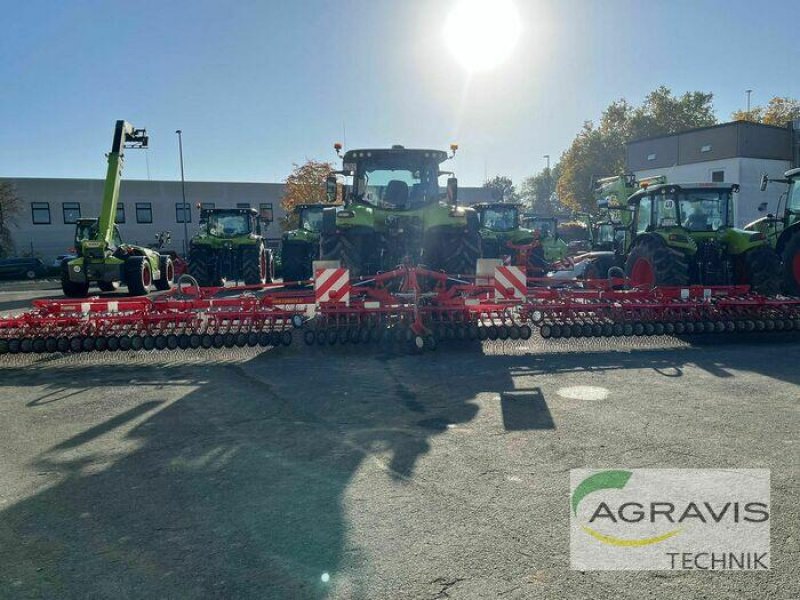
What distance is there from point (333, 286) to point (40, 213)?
133 feet

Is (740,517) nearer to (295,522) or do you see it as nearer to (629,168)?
(295,522)

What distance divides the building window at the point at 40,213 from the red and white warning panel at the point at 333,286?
40335 mm

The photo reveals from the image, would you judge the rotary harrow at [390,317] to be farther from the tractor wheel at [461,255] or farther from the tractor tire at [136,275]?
the tractor tire at [136,275]

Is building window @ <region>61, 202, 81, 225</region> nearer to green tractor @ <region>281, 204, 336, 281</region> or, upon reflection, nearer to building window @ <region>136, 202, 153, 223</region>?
building window @ <region>136, 202, 153, 223</region>

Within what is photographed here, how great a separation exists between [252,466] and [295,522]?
91 cm

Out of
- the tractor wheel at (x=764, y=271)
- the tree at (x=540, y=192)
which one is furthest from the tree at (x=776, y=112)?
the tractor wheel at (x=764, y=271)

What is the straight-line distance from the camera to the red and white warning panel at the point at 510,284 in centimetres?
768

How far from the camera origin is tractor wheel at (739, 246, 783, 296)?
29.1 ft

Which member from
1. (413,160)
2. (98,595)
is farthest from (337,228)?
(98,595)

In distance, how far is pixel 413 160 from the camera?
9.70 metres

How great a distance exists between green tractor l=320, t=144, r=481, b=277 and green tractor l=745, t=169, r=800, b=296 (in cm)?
518

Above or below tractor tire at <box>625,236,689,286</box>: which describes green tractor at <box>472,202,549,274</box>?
above

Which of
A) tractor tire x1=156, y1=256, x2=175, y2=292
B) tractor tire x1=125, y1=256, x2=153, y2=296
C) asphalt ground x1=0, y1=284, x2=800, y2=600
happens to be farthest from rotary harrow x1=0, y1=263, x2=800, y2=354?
tractor tire x1=156, y1=256, x2=175, y2=292

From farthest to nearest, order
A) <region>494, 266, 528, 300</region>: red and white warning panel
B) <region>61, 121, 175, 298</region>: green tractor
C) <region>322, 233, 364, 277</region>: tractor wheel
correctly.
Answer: <region>61, 121, 175, 298</region>: green tractor
<region>322, 233, 364, 277</region>: tractor wheel
<region>494, 266, 528, 300</region>: red and white warning panel
